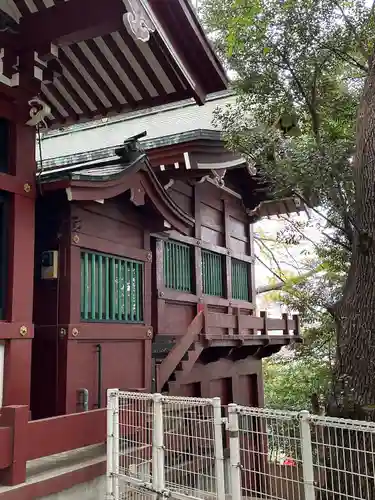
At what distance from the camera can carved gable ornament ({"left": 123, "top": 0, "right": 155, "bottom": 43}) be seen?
413 centimetres

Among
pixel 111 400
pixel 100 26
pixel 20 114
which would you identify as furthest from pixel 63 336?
pixel 100 26

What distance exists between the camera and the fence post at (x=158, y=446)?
380cm

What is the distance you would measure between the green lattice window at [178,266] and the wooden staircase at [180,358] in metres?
1.52

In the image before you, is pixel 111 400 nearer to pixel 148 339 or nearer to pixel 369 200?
pixel 148 339

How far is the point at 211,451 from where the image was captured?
418 centimetres

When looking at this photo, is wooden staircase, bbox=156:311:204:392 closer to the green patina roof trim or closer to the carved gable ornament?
the green patina roof trim

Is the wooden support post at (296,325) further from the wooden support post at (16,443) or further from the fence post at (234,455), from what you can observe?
the wooden support post at (16,443)

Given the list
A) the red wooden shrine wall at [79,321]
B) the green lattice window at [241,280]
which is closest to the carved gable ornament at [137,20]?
the red wooden shrine wall at [79,321]

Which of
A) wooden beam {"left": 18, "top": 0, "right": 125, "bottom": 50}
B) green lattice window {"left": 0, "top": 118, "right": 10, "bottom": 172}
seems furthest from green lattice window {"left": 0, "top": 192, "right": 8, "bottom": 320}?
wooden beam {"left": 18, "top": 0, "right": 125, "bottom": 50}

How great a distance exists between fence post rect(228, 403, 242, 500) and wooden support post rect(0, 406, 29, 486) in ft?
5.02

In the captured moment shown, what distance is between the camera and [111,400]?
A: 4.32 meters

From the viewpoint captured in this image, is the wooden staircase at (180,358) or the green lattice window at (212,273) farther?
the green lattice window at (212,273)

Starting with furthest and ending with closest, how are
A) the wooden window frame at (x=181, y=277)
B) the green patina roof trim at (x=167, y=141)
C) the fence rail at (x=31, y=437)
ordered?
1. the wooden window frame at (x=181, y=277)
2. the green patina roof trim at (x=167, y=141)
3. the fence rail at (x=31, y=437)

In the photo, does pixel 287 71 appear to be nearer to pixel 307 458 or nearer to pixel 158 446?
pixel 158 446
